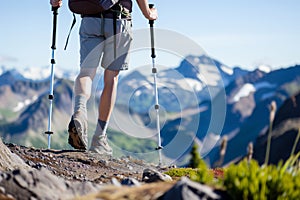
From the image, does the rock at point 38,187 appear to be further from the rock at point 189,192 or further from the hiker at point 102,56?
the hiker at point 102,56

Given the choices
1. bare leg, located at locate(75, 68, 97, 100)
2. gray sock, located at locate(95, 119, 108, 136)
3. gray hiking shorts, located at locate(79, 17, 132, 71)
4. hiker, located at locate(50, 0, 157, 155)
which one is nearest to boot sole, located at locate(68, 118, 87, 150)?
hiker, located at locate(50, 0, 157, 155)

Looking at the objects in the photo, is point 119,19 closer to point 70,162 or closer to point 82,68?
point 82,68

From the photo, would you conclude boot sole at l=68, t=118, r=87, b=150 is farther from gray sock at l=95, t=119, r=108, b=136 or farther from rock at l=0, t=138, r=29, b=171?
rock at l=0, t=138, r=29, b=171

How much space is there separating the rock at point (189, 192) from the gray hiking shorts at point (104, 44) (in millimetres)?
6440

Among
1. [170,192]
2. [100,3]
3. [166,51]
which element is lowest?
[170,192]

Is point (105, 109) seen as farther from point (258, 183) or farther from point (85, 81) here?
point (258, 183)

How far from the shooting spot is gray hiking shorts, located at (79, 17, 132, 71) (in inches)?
453

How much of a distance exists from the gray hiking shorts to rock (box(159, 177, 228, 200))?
21.1ft

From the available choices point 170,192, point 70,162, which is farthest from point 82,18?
point 170,192

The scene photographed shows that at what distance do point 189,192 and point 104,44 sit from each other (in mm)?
6895

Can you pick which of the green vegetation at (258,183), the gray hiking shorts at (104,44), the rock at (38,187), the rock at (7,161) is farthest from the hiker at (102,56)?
the green vegetation at (258,183)

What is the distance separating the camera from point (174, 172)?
1238 cm

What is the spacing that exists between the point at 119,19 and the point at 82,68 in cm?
123

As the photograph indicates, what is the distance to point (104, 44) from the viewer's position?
38.3 ft
